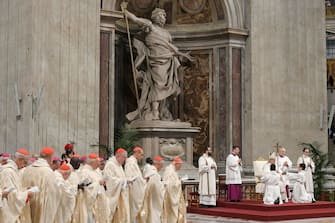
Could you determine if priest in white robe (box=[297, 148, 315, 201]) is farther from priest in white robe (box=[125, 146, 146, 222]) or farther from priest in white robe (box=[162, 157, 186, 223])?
priest in white robe (box=[125, 146, 146, 222])

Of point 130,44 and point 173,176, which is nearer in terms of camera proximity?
point 173,176

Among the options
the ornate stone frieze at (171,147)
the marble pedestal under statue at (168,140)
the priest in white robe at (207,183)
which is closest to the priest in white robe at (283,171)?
the priest in white robe at (207,183)

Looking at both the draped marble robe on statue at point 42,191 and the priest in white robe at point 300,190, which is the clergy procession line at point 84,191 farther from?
the priest in white robe at point 300,190

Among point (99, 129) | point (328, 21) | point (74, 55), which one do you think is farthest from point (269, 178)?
point (328, 21)

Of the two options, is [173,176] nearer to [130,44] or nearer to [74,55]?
[74,55]

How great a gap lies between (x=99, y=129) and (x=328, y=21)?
552 inches

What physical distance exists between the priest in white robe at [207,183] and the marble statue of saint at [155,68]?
7.60ft

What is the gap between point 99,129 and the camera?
15.9m

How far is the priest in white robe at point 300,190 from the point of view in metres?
15.4

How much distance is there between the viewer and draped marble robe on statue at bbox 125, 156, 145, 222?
36.0 ft

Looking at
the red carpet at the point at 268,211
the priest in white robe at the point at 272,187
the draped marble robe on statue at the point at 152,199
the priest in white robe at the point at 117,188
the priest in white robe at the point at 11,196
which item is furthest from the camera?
the priest in white robe at the point at 272,187

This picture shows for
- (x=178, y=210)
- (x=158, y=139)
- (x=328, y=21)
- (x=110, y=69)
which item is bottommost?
(x=178, y=210)

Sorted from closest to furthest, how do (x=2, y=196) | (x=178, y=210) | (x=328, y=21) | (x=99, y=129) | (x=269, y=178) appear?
(x=2, y=196), (x=178, y=210), (x=269, y=178), (x=99, y=129), (x=328, y=21)

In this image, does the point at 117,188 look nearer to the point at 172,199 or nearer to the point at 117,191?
the point at 117,191
